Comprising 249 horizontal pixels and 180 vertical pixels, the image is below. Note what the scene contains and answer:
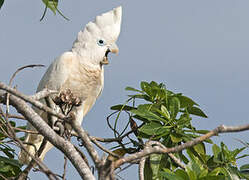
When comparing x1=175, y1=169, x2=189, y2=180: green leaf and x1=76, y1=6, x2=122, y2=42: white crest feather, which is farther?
x1=76, y1=6, x2=122, y2=42: white crest feather

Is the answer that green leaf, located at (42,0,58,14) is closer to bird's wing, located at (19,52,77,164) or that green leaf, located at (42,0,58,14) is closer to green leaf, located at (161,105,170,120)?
green leaf, located at (161,105,170,120)

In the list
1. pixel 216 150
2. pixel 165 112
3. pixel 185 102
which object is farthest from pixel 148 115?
pixel 216 150

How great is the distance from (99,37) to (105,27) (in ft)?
0.32

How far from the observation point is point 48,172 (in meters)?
1.05

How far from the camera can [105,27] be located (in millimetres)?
3355

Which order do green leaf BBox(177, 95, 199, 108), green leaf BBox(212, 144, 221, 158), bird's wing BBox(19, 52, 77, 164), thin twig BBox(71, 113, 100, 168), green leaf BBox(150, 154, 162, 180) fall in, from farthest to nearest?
bird's wing BBox(19, 52, 77, 164), green leaf BBox(177, 95, 199, 108), green leaf BBox(212, 144, 221, 158), green leaf BBox(150, 154, 162, 180), thin twig BBox(71, 113, 100, 168)

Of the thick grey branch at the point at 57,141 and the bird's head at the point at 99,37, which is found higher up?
the bird's head at the point at 99,37

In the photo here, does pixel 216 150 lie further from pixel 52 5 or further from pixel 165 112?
pixel 52 5

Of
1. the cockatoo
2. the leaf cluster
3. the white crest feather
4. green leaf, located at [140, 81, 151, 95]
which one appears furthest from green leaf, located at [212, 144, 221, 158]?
the white crest feather

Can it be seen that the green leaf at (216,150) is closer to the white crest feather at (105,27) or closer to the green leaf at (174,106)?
the green leaf at (174,106)

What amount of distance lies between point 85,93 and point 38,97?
1.98 meters

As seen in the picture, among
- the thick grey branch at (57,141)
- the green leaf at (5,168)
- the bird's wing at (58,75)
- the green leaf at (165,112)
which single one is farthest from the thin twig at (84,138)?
the bird's wing at (58,75)

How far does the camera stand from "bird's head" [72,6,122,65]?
3346mm

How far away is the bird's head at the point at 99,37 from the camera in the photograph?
3346 mm
